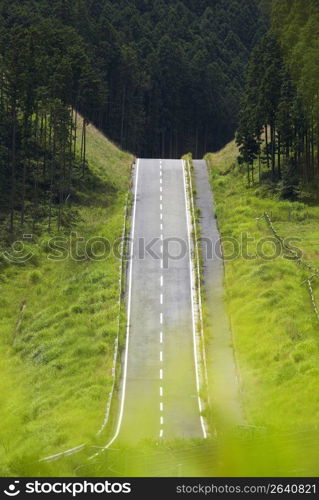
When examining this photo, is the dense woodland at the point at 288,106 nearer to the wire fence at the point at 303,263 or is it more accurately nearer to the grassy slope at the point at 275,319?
the grassy slope at the point at 275,319

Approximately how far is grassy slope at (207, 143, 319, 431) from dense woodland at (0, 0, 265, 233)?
1726 cm

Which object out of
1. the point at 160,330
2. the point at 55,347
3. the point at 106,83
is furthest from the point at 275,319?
the point at 106,83

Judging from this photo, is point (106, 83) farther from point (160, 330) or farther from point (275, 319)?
point (275, 319)

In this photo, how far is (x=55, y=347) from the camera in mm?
56406

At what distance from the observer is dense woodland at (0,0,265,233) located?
268 ft

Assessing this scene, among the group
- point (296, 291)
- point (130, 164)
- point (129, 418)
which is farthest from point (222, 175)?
point (129, 418)

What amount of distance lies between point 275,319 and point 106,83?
73650mm

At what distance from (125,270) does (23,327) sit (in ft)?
29.5

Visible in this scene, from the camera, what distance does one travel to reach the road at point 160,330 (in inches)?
1822

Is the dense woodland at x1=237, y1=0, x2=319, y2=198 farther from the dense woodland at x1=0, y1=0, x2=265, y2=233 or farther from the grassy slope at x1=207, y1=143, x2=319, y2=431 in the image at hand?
the dense woodland at x1=0, y1=0, x2=265, y2=233

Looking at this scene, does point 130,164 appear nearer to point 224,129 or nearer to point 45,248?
point 45,248

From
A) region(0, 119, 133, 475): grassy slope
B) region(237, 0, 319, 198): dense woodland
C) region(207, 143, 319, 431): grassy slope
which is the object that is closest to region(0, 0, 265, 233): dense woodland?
region(0, 119, 133, 475): grassy slope

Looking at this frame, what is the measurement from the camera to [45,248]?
7369 cm

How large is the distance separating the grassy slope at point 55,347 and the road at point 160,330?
55.9 inches
